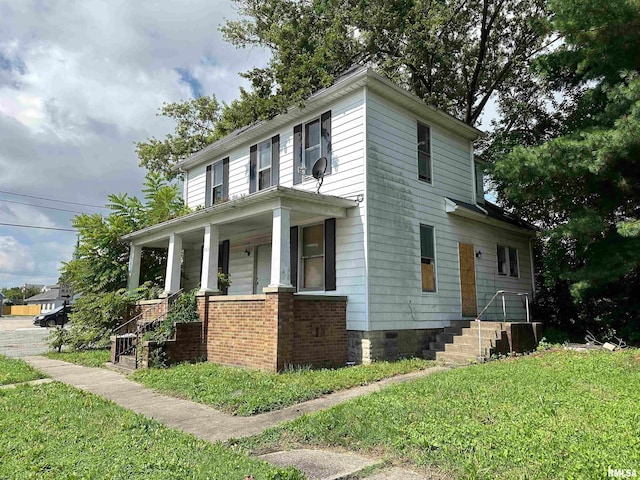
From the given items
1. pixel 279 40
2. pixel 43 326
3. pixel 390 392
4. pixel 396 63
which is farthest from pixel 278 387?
pixel 43 326

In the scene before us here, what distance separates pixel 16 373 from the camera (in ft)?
29.9

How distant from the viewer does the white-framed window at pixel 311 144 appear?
11336 mm

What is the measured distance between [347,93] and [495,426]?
818 cm

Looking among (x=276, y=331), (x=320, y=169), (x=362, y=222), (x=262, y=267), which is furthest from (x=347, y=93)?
(x=276, y=331)

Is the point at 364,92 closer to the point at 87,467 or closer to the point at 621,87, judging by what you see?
the point at 621,87

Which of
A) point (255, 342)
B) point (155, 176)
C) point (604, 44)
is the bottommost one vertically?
point (255, 342)

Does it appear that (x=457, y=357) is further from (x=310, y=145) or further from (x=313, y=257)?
(x=310, y=145)

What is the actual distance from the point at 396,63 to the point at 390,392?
15.5m

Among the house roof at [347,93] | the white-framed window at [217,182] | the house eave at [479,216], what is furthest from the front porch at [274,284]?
the house eave at [479,216]

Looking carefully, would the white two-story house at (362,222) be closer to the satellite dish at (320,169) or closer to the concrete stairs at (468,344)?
the satellite dish at (320,169)

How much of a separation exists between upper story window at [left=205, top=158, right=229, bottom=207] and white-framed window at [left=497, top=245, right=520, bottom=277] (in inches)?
357

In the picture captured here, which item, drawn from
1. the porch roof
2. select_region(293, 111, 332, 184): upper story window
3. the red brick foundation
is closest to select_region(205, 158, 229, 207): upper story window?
the porch roof

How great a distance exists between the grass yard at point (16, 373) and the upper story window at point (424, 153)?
9900mm

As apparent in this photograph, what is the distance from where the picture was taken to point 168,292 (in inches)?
467
